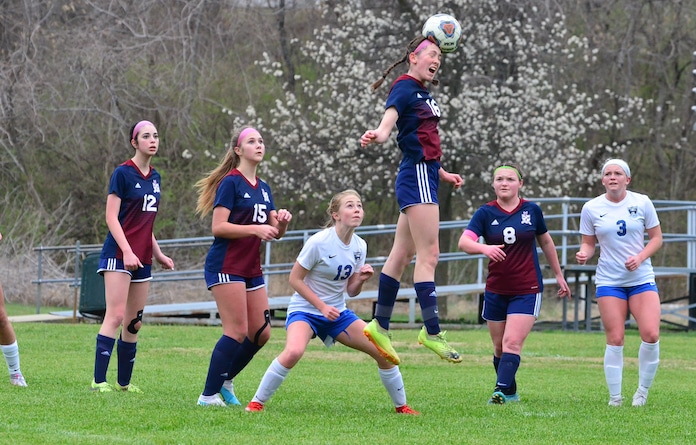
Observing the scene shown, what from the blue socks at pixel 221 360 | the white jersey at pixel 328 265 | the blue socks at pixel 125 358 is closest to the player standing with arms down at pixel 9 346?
the blue socks at pixel 125 358

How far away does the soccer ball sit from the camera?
27.9 ft

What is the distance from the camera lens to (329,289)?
815cm

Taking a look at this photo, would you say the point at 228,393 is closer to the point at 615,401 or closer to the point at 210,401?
the point at 210,401

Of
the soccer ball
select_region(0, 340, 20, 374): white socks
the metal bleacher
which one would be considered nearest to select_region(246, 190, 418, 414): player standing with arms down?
the soccer ball

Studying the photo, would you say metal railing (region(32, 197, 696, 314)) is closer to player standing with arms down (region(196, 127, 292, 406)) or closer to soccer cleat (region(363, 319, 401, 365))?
player standing with arms down (region(196, 127, 292, 406))

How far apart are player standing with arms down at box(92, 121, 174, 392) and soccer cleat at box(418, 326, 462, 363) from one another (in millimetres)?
2339

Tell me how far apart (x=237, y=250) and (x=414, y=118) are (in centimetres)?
162

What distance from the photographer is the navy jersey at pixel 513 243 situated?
914cm

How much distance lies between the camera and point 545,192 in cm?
2825

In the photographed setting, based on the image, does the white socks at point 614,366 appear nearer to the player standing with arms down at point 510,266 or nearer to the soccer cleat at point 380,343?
the player standing with arms down at point 510,266

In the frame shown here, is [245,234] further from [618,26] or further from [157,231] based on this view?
[618,26]

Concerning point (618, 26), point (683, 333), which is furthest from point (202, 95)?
point (683, 333)

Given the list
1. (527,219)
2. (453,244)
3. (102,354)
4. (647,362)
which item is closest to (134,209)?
(102,354)

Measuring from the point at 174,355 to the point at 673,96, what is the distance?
2130cm
